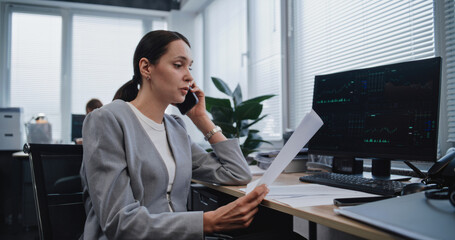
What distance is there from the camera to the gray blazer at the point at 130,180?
2.96 ft

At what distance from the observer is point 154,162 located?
1.10 m

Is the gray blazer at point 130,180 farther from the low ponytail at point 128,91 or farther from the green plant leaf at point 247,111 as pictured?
the green plant leaf at point 247,111

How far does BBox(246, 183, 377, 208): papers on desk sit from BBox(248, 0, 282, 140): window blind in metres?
1.61

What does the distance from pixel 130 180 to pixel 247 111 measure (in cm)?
124

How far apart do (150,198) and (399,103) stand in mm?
901

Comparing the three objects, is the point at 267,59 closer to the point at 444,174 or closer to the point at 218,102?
the point at 218,102

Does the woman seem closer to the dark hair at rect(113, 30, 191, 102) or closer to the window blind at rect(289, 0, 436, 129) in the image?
the dark hair at rect(113, 30, 191, 102)

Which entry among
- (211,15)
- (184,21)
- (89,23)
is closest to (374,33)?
(211,15)

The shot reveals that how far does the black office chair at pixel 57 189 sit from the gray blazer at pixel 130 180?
9 cm

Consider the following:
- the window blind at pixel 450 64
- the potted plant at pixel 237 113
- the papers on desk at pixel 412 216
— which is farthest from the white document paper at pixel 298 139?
the potted plant at pixel 237 113

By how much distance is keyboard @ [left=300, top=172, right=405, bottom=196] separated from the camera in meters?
0.97

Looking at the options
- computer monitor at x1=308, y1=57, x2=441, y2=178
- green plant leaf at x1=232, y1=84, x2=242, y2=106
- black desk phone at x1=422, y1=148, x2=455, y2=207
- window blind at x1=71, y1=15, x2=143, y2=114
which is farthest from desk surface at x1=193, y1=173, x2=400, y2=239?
window blind at x1=71, y1=15, x2=143, y2=114

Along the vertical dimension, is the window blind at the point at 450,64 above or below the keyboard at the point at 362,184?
above

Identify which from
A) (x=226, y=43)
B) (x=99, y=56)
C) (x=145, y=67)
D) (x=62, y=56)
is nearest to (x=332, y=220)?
(x=145, y=67)
